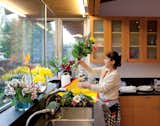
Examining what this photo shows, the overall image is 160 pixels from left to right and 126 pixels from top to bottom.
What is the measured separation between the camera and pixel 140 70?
559 cm

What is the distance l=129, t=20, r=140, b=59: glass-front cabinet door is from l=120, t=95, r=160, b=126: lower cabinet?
74 centimetres

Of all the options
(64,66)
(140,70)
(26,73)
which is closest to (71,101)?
(26,73)

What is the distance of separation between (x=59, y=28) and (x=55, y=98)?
10.0 ft

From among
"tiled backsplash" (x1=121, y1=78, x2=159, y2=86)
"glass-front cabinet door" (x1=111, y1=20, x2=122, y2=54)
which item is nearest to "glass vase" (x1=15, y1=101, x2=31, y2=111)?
"glass-front cabinet door" (x1=111, y1=20, x2=122, y2=54)

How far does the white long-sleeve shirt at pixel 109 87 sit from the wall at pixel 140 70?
1.60 metres

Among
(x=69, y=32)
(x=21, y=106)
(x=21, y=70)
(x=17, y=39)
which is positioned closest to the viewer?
(x=21, y=106)

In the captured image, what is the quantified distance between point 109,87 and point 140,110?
4.44 feet

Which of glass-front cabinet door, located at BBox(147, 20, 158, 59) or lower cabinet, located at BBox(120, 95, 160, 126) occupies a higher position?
glass-front cabinet door, located at BBox(147, 20, 158, 59)

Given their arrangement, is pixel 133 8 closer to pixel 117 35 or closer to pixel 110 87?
pixel 117 35

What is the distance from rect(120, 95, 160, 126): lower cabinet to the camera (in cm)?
497

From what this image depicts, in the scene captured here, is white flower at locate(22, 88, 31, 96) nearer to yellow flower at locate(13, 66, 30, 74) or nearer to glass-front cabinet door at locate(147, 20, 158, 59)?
yellow flower at locate(13, 66, 30, 74)

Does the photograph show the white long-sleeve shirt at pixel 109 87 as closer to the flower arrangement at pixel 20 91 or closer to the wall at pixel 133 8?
the flower arrangement at pixel 20 91

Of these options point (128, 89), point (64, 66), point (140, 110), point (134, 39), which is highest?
point (134, 39)

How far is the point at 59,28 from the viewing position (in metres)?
5.73
